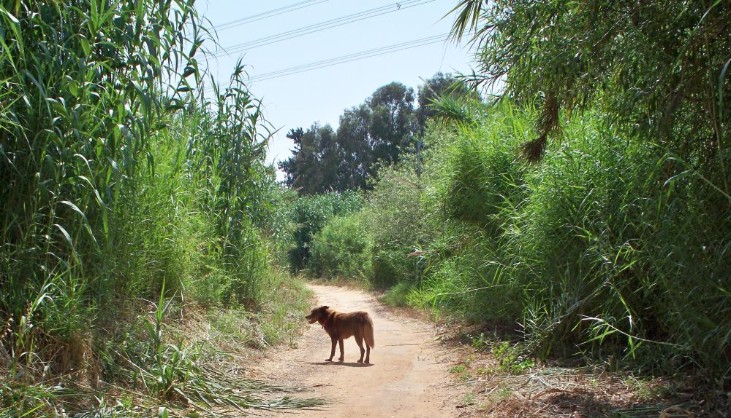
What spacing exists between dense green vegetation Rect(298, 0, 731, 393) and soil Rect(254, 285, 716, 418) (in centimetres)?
40

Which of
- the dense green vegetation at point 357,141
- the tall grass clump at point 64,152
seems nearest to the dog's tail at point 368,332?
the tall grass clump at point 64,152

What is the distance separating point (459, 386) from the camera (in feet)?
25.6

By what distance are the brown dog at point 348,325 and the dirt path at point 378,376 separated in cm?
34

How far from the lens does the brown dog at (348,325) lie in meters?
→ 9.68

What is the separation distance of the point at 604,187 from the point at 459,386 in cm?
286

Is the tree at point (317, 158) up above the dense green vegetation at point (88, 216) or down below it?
above

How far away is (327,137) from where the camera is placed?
2272 inches

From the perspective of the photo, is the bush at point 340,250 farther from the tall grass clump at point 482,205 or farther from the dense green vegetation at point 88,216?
the dense green vegetation at point 88,216

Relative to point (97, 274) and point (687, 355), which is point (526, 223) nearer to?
point (687, 355)

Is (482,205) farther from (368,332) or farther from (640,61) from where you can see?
(640,61)

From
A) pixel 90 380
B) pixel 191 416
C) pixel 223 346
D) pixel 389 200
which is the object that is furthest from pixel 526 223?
pixel 389 200

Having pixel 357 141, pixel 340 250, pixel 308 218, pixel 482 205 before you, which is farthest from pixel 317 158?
pixel 482 205

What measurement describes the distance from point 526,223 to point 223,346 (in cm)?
440

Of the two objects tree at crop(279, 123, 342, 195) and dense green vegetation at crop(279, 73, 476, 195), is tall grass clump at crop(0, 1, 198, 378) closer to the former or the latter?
dense green vegetation at crop(279, 73, 476, 195)
